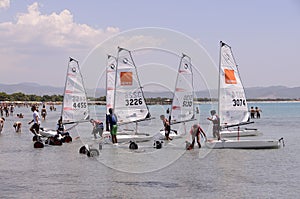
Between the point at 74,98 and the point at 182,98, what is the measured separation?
6875mm

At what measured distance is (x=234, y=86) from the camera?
25578 mm

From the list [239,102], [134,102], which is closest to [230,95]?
[239,102]

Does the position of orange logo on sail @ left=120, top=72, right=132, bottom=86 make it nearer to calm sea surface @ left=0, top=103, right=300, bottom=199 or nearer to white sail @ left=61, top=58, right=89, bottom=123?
calm sea surface @ left=0, top=103, right=300, bottom=199

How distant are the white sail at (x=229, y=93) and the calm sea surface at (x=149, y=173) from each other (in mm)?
3149

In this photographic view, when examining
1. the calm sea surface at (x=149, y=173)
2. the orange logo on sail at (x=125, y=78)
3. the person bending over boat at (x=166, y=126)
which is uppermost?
the orange logo on sail at (x=125, y=78)

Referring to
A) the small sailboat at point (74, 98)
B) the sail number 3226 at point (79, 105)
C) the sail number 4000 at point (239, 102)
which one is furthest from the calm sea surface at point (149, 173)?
the sail number 3226 at point (79, 105)

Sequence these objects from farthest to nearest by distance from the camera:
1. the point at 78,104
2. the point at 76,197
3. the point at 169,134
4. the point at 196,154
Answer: the point at 78,104
the point at 169,134
the point at 196,154
the point at 76,197

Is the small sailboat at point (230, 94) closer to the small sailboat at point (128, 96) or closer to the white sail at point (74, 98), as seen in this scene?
the small sailboat at point (128, 96)

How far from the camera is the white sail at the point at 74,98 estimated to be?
3094 centimetres

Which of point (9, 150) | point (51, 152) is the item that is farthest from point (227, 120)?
point (9, 150)

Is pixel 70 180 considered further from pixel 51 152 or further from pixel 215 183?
pixel 51 152

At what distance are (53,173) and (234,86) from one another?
42.4ft

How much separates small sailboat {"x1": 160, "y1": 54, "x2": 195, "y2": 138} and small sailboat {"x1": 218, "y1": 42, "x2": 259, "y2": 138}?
5.14 m

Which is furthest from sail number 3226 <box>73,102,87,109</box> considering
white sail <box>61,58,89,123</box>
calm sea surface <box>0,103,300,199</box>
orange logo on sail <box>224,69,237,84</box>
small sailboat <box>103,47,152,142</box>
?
orange logo on sail <box>224,69,237,84</box>
